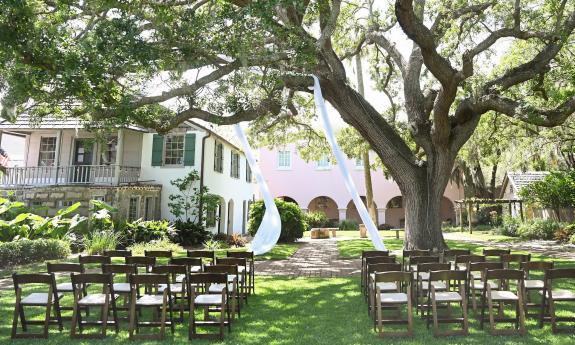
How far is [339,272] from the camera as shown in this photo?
10.0 metres

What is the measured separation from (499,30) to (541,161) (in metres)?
18.5

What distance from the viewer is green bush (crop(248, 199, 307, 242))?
727 inches

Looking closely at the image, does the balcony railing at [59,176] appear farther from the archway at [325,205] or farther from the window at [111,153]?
the archway at [325,205]

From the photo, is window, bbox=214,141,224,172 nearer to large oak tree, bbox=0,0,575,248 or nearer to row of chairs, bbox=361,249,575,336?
large oak tree, bbox=0,0,575,248

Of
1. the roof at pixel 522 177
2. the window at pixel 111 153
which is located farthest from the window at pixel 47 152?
the roof at pixel 522 177

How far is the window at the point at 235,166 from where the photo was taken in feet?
75.6

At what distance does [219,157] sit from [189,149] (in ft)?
8.01

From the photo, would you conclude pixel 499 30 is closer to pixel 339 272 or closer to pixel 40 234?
pixel 339 272

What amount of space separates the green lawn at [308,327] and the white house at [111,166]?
9429 mm

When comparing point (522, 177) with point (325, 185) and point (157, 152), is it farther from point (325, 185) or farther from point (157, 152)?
point (157, 152)

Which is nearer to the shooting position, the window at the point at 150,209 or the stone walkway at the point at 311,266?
the stone walkway at the point at 311,266

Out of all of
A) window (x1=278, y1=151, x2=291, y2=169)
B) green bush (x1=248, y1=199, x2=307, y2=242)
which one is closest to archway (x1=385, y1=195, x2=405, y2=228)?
window (x1=278, y1=151, x2=291, y2=169)

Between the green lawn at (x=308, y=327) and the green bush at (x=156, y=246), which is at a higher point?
the green bush at (x=156, y=246)

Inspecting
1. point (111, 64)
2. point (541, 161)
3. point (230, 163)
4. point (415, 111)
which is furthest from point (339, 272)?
point (541, 161)
